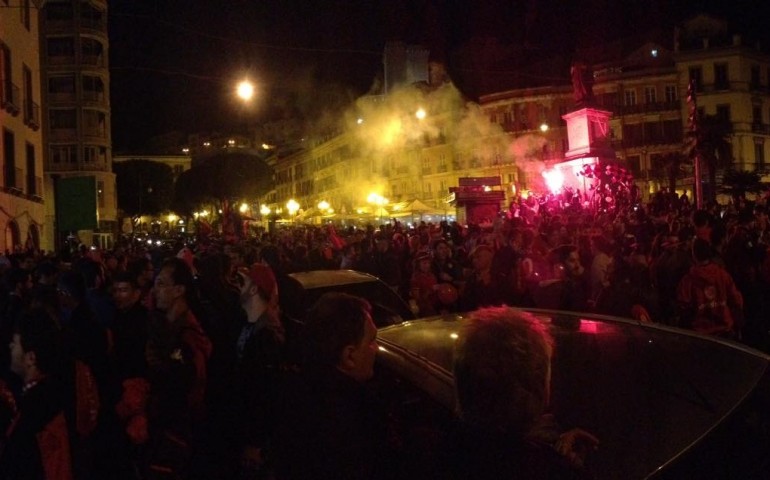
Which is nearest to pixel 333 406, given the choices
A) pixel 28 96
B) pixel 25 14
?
pixel 28 96

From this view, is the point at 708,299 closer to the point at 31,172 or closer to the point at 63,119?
the point at 31,172

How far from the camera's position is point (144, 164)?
8488cm

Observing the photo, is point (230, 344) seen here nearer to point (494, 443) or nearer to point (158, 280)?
point (158, 280)

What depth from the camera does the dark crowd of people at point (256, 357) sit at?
7.30ft

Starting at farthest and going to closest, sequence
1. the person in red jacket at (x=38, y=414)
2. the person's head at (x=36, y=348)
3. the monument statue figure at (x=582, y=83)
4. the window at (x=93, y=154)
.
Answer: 1. the window at (x=93, y=154)
2. the monument statue figure at (x=582, y=83)
3. the person's head at (x=36, y=348)
4. the person in red jacket at (x=38, y=414)

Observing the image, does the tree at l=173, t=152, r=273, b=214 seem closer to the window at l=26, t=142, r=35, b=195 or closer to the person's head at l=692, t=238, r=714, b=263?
the window at l=26, t=142, r=35, b=195

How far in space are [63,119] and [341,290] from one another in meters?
52.6

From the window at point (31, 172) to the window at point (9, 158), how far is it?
6.48 feet

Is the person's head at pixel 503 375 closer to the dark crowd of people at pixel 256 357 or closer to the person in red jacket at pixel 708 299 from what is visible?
the dark crowd of people at pixel 256 357

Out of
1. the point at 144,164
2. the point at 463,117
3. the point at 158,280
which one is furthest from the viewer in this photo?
the point at 144,164

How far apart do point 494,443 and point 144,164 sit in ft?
292

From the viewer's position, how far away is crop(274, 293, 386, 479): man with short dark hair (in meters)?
2.21

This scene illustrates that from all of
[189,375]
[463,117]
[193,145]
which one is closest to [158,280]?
[189,375]

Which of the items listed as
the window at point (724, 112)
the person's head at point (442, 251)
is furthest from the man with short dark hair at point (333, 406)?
the window at point (724, 112)
